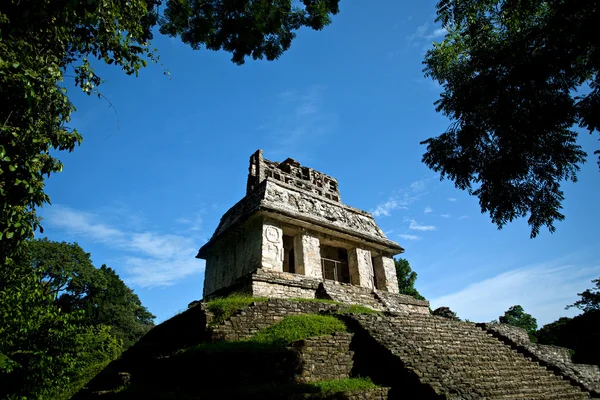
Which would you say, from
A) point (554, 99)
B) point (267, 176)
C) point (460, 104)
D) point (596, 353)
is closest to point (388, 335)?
point (460, 104)

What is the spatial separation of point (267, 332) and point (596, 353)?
24365mm

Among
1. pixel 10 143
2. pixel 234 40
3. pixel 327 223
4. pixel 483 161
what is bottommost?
pixel 10 143

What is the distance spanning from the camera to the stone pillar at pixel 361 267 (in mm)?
12914

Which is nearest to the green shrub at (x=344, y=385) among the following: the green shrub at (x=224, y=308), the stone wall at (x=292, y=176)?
the green shrub at (x=224, y=308)

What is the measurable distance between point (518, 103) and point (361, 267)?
29.6ft

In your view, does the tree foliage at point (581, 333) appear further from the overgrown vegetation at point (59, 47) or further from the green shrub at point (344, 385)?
the overgrown vegetation at point (59, 47)

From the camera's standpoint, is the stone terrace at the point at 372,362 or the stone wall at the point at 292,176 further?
the stone wall at the point at 292,176

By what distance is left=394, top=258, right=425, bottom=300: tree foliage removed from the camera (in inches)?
918

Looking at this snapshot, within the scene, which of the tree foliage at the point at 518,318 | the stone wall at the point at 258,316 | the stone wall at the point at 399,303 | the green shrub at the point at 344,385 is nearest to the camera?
the green shrub at the point at 344,385

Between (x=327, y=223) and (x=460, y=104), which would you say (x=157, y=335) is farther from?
(x=460, y=104)

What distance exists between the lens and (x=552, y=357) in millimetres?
9398

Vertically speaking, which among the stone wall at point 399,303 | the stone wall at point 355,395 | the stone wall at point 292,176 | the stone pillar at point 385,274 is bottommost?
the stone wall at point 355,395

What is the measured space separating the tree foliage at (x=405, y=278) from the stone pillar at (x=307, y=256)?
1364cm

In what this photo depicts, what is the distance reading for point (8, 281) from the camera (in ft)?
33.6
